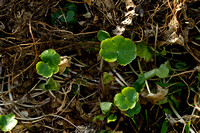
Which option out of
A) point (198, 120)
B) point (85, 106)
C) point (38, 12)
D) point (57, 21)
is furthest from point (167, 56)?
point (38, 12)

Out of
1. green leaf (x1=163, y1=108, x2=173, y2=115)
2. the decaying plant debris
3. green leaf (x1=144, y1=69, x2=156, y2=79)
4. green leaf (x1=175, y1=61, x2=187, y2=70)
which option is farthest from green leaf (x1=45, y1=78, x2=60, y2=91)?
green leaf (x1=175, y1=61, x2=187, y2=70)

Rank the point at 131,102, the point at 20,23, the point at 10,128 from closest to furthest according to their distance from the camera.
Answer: the point at 131,102
the point at 10,128
the point at 20,23

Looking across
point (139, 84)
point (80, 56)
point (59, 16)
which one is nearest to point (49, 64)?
point (80, 56)

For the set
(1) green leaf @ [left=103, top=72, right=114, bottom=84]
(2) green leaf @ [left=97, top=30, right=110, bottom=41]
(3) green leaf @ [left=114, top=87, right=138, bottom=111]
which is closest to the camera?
(3) green leaf @ [left=114, top=87, right=138, bottom=111]

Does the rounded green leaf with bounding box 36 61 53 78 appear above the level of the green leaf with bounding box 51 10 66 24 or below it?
below

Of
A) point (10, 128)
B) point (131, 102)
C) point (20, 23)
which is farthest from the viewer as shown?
point (20, 23)

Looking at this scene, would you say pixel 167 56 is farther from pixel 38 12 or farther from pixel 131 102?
pixel 38 12

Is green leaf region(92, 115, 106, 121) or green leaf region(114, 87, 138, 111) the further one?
green leaf region(92, 115, 106, 121)

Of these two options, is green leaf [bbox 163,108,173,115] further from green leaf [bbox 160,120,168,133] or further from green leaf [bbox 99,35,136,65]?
green leaf [bbox 99,35,136,65]
